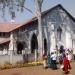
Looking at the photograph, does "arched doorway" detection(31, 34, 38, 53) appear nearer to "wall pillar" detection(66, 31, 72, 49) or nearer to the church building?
the church building

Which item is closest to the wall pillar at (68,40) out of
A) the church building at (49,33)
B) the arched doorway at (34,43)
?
the church building at (49,33)

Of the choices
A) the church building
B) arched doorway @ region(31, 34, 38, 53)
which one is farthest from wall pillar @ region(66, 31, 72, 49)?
arched doorway @ region(31, 34, 38, 53)

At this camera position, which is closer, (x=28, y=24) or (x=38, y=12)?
(x=38, y=12)

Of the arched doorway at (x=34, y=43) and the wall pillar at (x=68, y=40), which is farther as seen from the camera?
the arched doorway at (x=34, y=43)

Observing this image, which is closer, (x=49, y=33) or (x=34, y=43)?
(x=49, y=33)

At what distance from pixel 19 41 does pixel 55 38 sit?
21.0 ft

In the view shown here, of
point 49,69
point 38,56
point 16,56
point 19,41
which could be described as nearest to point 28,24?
point 19,41

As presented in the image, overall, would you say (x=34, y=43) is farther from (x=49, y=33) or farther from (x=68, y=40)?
(x=68, y=40)

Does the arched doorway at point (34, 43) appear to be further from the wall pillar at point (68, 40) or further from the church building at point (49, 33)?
the wall pillar at point (68, 40)

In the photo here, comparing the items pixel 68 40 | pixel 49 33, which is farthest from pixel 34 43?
pixel 68 40

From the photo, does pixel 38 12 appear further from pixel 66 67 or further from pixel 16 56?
pixel 66 67

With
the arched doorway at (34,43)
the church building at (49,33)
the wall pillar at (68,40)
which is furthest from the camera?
the arched doorway at (34,43)

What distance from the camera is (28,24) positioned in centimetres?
4744

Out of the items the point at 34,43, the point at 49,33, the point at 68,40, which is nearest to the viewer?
the point at 49,33
